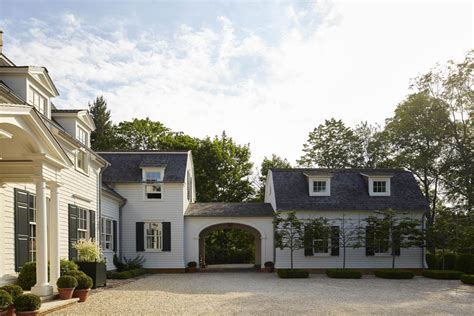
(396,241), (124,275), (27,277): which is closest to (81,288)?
(27,277)

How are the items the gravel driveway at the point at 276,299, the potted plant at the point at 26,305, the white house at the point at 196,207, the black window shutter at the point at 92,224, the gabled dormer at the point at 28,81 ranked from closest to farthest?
the potted plant at the point at 26,305, the gravel driveway at the point at 276,299, the gabled dormer at the point at 28,81, the black window shutter at the point at 92,224, the white house at the point at 196,207

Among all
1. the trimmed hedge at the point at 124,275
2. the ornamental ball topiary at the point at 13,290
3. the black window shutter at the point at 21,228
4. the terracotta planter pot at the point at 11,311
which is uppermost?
the black window shutter at the point at 21,228

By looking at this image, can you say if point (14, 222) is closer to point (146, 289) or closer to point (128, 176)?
point (146, 289)

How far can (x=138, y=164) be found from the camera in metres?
30.9

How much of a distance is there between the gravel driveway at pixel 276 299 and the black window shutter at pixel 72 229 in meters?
2.26

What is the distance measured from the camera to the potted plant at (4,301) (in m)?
9.79

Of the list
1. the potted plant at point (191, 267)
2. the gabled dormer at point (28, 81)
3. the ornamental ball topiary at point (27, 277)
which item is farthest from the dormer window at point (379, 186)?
the ornamental ball topiary at point (27, 277)

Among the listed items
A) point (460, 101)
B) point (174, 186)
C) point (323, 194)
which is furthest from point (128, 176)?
point (460, 101)

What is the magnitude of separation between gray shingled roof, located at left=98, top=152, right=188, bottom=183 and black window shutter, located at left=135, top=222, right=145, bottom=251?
8.47 ft

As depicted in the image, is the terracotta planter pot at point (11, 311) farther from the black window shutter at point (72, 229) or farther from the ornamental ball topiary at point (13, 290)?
the black window shutter at point (72, 229)

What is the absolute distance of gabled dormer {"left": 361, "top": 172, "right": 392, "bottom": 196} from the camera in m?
31.0

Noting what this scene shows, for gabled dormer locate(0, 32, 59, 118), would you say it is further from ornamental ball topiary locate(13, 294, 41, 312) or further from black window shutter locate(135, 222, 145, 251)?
black window shutter locate(135, 222, 145, 251)

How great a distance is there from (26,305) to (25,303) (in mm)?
47

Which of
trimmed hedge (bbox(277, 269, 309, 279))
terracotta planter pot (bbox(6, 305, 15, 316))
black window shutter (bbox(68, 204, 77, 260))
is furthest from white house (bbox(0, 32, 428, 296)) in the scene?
terracotta planter pot (bbox(6, 305, 15, 316))
